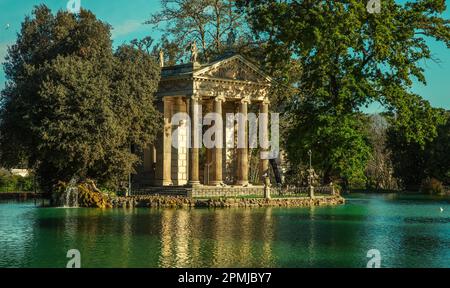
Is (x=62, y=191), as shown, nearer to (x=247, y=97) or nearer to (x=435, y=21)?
(x=247, y=97)

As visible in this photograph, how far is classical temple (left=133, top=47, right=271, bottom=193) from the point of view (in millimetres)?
54094

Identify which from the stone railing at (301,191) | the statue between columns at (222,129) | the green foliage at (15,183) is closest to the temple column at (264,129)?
the statue between columns at (222,129)

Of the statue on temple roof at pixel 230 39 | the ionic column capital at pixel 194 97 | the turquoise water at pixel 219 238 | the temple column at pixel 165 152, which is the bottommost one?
the turquoise water at pixel 219 238

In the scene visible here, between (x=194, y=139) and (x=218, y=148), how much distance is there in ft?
12.3

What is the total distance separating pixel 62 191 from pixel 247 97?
19.2 m

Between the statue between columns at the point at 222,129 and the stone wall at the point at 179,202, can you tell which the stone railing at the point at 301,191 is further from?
the stone wall at the point at 179,202

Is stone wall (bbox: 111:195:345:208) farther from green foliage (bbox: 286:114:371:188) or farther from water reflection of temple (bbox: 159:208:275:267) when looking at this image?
green foliage (bbox: 286:114:371:188)

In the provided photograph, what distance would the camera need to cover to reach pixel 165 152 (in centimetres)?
5638

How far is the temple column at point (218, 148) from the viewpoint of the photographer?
Result: 55031 millimetres

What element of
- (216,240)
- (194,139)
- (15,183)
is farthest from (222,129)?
(216,240)

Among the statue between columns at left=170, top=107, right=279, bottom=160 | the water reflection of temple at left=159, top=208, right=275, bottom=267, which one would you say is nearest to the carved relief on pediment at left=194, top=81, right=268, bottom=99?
the statue between columns at left=170, top=107, right=279, bottom=160

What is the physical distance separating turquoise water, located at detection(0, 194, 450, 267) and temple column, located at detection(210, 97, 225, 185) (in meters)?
14.4

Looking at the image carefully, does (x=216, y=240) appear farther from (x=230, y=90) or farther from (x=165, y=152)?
(x=230, y=90)

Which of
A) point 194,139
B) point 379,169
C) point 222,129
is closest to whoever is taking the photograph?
point 194,139
